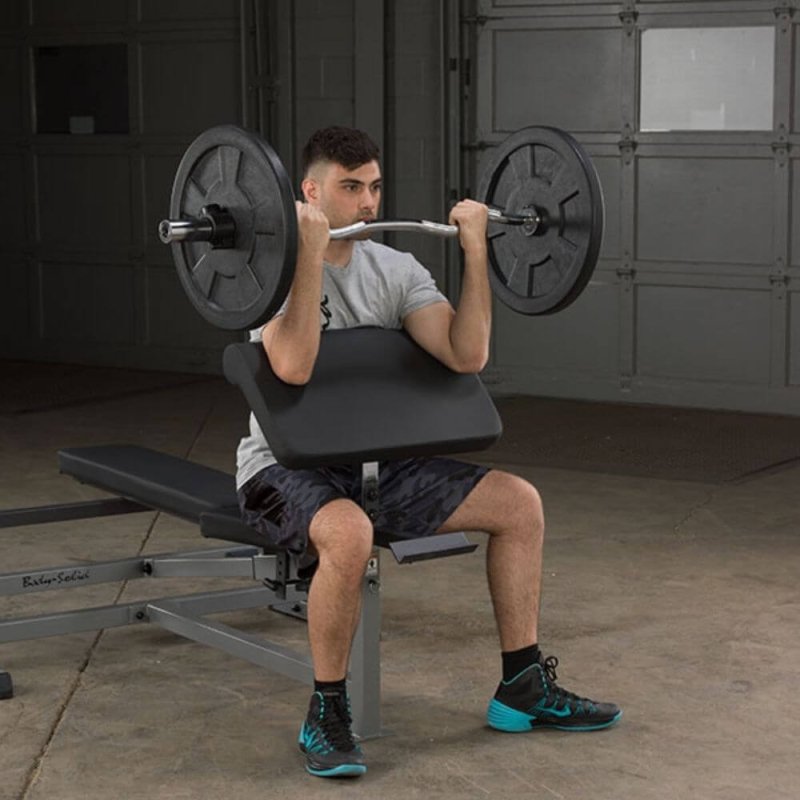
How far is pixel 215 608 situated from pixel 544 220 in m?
1.30

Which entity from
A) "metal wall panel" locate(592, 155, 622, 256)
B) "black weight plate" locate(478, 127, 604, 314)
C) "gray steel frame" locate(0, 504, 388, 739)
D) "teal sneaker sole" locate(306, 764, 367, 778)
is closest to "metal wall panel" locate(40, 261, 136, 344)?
"metal wall panel" locate(592, 155, 622, 256)

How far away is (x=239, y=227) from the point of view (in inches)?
130

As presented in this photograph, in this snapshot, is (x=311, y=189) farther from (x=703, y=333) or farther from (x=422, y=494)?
(x=703, y=333)

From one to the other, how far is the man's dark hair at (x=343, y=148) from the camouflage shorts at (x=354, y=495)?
617 millimetres

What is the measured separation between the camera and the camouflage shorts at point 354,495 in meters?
3.40

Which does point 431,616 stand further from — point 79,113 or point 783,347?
point 79,113

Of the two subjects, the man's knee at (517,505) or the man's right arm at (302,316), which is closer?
the man's right arm at (302,316)

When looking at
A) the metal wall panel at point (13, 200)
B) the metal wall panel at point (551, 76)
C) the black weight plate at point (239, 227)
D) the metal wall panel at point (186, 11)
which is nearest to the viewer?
the black weight plate at point (239, 227)

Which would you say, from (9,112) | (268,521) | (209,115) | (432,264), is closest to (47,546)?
(268,521)

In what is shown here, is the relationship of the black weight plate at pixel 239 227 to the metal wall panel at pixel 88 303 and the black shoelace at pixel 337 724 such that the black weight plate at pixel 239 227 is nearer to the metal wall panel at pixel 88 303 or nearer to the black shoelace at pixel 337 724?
the black shoelace at pixel 337 724

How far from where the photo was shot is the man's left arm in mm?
3521

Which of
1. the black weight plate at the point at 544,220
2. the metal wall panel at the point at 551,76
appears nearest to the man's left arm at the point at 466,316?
the black weight plate at the point at 544,220

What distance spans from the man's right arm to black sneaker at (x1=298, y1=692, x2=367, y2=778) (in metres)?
0.62

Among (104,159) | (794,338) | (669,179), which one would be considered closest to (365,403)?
(794,338)
